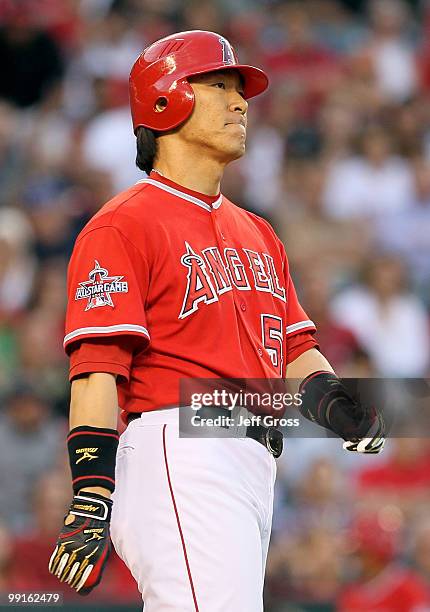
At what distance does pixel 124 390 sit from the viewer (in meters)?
2.99

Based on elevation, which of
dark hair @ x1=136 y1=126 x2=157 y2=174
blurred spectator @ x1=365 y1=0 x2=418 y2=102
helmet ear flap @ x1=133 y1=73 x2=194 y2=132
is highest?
blurred spectator @ x1=365 y1=0 x2=418 y2=102

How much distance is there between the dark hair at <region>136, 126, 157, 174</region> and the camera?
323cm

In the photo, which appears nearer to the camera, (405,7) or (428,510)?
(428,510)

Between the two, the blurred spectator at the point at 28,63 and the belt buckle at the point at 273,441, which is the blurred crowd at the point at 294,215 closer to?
the blurred spectator at the point at 28,63

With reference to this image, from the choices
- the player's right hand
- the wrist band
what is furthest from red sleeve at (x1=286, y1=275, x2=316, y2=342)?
the player's right hand

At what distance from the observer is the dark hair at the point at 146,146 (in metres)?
3.23

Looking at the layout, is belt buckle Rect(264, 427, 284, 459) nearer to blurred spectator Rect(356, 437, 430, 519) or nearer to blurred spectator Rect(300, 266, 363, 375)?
blurred spectator Rect(356, 437, 430, 519)

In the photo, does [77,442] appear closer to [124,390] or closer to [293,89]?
[124,390]

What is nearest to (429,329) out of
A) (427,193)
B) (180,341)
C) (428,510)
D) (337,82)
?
(427,193)

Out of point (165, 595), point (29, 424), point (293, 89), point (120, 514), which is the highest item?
point (293, 89)

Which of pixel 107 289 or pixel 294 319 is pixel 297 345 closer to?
pixel 294 319

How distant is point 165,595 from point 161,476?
11.0 inches

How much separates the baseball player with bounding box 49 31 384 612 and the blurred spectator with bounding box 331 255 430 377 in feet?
12.7

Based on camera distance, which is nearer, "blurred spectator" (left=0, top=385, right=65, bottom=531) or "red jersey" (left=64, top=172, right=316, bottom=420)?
"red jersey" (left=64, top=172, right=316, bottom=420)
